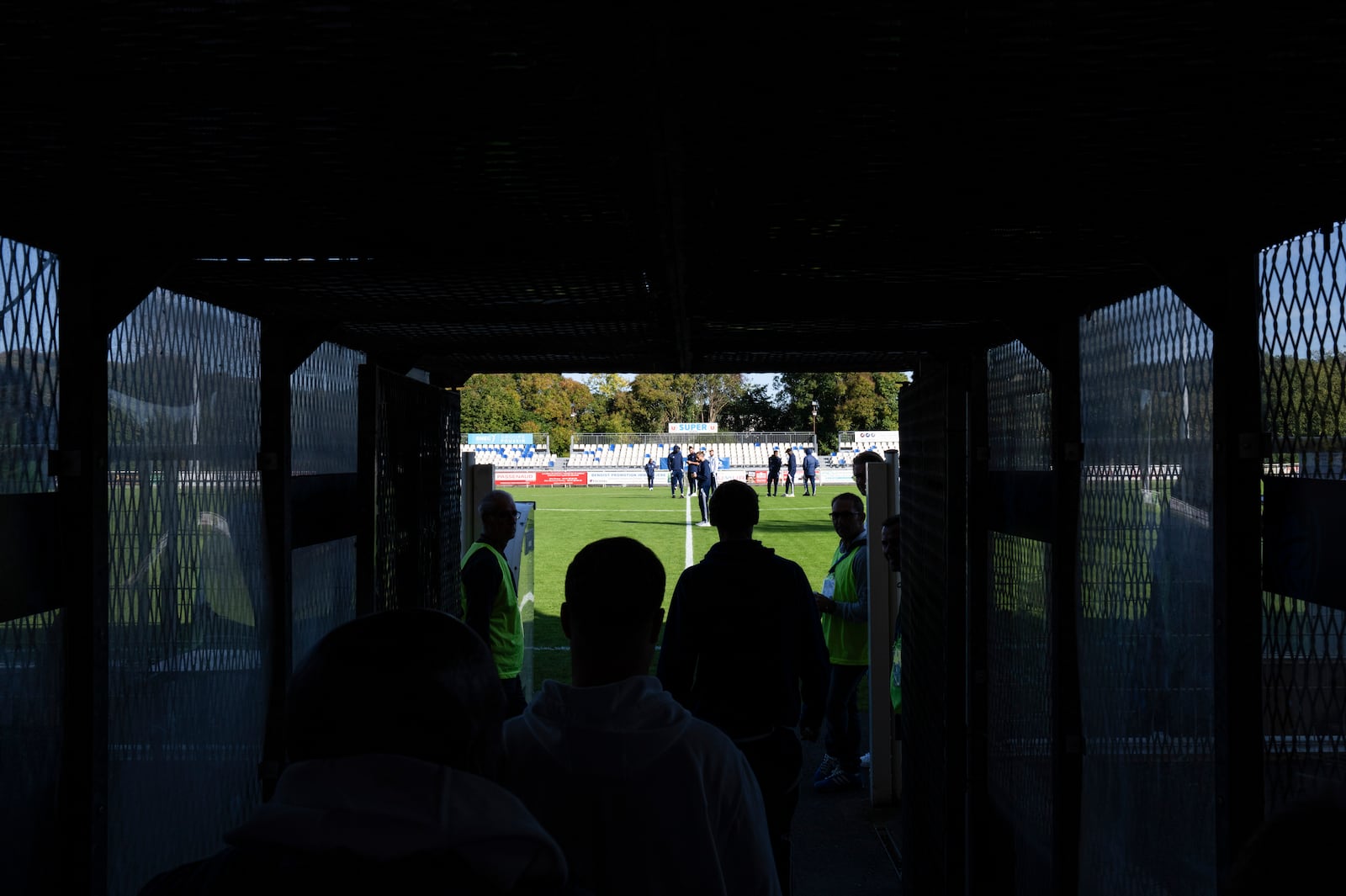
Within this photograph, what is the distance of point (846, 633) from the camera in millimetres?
6973

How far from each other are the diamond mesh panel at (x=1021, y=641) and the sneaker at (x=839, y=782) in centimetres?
200

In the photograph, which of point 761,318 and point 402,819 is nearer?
point 402,819

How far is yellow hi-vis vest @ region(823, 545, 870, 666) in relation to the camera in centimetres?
695

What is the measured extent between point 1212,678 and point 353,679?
2511mm

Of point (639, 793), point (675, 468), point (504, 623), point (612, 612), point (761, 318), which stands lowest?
point (504, 623)

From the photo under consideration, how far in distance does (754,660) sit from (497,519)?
7.98 feet

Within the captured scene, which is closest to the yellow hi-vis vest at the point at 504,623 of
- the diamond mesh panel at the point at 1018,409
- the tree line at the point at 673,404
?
the diamond mesh panel at the point at 1018,409

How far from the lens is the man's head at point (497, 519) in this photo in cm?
579

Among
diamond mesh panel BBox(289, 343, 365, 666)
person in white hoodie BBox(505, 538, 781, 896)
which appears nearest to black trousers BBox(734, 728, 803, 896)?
person in white hoodie BBox(505, 538, 781, 896)

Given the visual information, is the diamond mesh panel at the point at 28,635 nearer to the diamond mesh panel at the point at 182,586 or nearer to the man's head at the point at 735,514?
the diamond mesh panel at the point at 182,586

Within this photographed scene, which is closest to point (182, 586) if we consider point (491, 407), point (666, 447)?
point (666, 447)

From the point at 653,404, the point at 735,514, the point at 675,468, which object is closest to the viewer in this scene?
the point at 735,514

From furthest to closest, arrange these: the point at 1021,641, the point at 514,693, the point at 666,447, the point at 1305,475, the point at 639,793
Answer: the point at 666,447 → the point at 514,693 → the point at 1021,641 → the point at 1305,475 → the point at 639,793

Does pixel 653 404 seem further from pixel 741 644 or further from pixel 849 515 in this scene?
pixel 741 644
